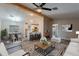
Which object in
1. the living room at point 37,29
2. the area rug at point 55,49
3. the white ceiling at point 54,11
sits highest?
the white ceiling at point 54,11

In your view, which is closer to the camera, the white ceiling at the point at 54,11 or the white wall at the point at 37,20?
the white ceiling at the point at 54,11

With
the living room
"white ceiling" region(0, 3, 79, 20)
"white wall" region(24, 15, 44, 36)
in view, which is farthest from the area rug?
"white ceiling" region(0, 3, 79, 20)

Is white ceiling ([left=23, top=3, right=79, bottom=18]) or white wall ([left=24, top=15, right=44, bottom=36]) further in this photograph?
white wall ([left=24, top=15, right=44, bottom=36])

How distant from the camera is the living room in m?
2.04

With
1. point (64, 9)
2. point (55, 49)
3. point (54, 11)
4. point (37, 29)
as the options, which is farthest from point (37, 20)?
point (55, 49)

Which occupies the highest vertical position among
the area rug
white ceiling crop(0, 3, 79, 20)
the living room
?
white ceiling crop(0, 3, 79, 20)

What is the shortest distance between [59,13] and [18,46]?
1000 millimetres

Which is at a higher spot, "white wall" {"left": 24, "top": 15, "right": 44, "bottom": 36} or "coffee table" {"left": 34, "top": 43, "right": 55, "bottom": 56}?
"white wall" {"left": 24, "top": 15, "right": 44, "bottom": 36}

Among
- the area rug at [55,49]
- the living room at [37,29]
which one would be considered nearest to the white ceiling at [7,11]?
the living room at [37,29]

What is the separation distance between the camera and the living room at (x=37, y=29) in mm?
2035

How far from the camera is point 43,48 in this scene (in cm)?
202

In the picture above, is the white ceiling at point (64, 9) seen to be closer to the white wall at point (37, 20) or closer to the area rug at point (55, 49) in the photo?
the white wall at point (37, 20)

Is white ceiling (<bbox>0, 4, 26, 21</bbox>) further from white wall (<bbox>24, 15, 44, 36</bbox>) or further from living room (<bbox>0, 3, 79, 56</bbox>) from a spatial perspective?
white wall (<bbox>24, 15, 44, 36</bbox>)

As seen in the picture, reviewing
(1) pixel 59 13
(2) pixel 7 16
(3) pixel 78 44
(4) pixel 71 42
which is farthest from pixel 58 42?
(2) pixel 7 16
